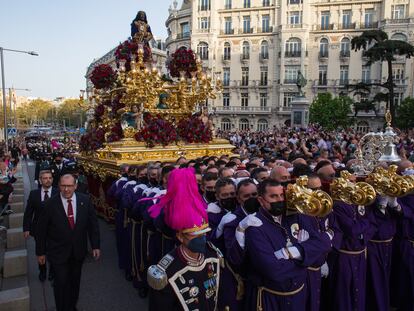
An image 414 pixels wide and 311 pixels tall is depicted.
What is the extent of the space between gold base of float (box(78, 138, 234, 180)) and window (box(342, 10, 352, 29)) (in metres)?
46.8

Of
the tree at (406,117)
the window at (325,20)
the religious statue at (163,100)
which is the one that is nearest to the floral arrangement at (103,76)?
the religious statue at (163,100)

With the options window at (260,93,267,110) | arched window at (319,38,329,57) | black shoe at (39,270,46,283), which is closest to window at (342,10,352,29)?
arched window at (319,38,329,57)

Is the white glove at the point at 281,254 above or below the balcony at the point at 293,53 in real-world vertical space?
below

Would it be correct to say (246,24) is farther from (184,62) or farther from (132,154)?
(132,154)

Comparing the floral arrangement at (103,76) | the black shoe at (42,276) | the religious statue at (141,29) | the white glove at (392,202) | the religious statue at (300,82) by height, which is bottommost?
the black shoe at (42,276)

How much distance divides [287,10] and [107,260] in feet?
166

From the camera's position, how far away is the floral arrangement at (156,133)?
911cm

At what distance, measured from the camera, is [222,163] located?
7520 millimetres

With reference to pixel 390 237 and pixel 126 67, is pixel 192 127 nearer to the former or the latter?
pixel 126 67

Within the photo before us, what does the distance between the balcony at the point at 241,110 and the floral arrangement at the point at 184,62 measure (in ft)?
140

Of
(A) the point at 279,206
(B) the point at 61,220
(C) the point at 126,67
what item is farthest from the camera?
(C) the point at 126,67

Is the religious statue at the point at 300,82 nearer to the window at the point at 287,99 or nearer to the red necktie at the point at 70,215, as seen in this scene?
the window at the point at 287,99

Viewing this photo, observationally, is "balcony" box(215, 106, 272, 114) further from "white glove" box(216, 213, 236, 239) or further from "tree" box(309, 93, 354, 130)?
"white glove" box(216, 213, 236, 239)


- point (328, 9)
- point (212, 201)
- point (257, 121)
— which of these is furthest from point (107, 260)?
point (328, 9)
